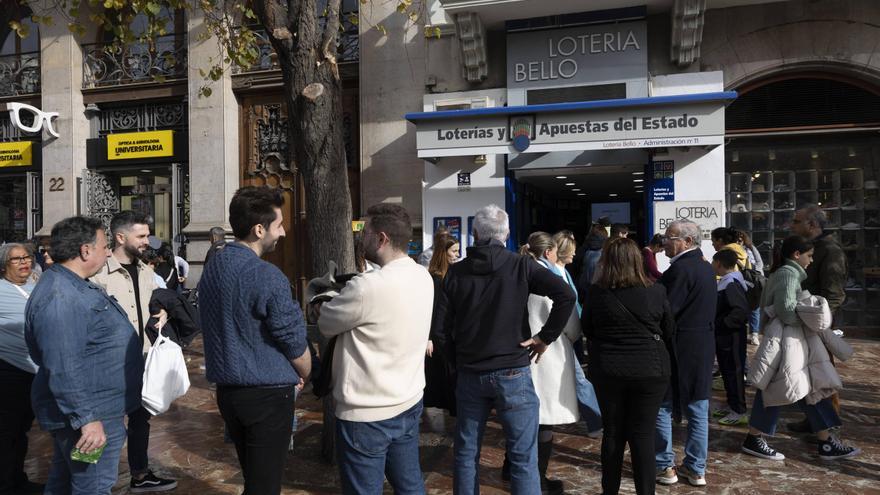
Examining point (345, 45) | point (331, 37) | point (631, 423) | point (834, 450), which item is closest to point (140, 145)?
point (345, 45)

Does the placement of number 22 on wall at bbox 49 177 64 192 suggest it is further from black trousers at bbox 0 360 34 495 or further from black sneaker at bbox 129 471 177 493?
black sneaker at bbox 129 471 177 493

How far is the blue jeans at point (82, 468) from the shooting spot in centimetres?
287

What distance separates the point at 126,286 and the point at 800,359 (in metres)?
4.83

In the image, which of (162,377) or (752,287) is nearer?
(162,377)

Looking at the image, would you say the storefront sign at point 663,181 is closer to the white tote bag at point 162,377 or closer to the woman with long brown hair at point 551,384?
the woman with long brown hair at point 551,384

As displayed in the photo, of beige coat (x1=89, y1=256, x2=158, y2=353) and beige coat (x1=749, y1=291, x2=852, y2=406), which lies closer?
beige coat (x1=89, y1=256, x2=158, y2=353)

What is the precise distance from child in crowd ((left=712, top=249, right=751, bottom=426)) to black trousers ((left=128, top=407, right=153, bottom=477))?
4413mm

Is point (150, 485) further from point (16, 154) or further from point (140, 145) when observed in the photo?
point (16, 154)

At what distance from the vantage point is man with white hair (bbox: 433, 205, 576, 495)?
3.28m

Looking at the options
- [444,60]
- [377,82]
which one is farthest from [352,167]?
[444,60]

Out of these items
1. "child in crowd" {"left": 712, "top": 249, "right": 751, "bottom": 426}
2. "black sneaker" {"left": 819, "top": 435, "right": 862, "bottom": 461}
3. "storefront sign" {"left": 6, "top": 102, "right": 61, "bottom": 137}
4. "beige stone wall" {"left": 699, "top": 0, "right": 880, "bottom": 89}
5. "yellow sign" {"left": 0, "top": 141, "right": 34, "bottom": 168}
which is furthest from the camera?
"yellow sign" {"left": 0, "top": 141, "right": 34, "bottom": 168}

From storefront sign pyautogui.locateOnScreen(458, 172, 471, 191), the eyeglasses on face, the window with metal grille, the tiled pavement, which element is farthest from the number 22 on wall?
the window with metal grille

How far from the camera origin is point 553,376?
400 centimetres

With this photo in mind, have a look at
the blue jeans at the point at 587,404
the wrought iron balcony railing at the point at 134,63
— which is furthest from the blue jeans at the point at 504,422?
the wrought iron balcony railing at the point at 134,63
